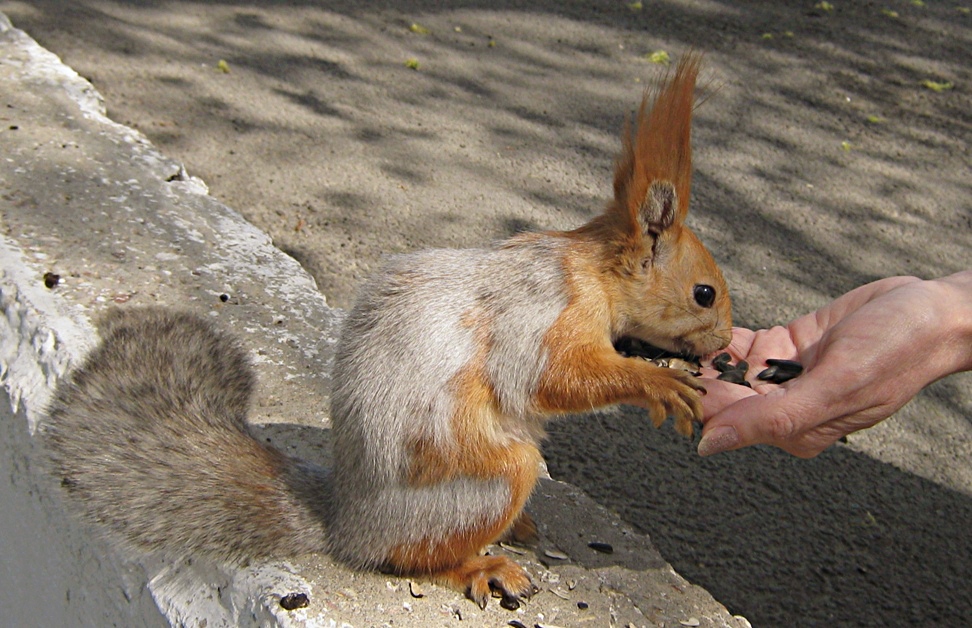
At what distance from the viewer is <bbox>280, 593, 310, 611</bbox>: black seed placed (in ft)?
5.28

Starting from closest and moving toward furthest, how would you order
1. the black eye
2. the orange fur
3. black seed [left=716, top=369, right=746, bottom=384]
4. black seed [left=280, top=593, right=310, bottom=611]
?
1. black seed [left=280, top=593, right=310, bottom=611]
2. the orange fur
3. the black eye
4. black seed [left=716, top=369, right=746, bottom=384]

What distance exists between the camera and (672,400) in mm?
1763

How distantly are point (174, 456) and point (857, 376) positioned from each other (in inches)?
53.9

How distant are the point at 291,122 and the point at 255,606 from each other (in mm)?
2919

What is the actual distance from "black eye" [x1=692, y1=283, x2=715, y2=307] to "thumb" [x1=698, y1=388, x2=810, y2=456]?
0.22 m

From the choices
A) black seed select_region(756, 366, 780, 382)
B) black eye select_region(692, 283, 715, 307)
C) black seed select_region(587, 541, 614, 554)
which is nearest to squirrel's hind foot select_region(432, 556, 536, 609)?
black seed select_region(587, 541, 614, 554)

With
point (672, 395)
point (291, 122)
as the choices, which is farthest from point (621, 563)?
point (291, 122)

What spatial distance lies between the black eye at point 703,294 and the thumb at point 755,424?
0.73 feet

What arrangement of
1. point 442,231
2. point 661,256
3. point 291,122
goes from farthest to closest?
1. point 291,122
2. point 442,231
3. point 661,256

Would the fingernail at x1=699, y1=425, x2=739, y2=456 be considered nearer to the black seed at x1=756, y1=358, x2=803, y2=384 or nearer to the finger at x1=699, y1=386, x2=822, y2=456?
the finger at x1=699, y1=386, x2=822, y2=456

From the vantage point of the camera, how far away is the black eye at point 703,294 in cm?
196

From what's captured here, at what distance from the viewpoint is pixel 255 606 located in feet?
5.36

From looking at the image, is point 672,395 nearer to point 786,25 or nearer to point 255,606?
point 255,606

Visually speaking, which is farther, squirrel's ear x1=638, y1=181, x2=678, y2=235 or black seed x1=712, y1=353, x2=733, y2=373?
black seed x1=712, y1=353, x2=733, y2=373
